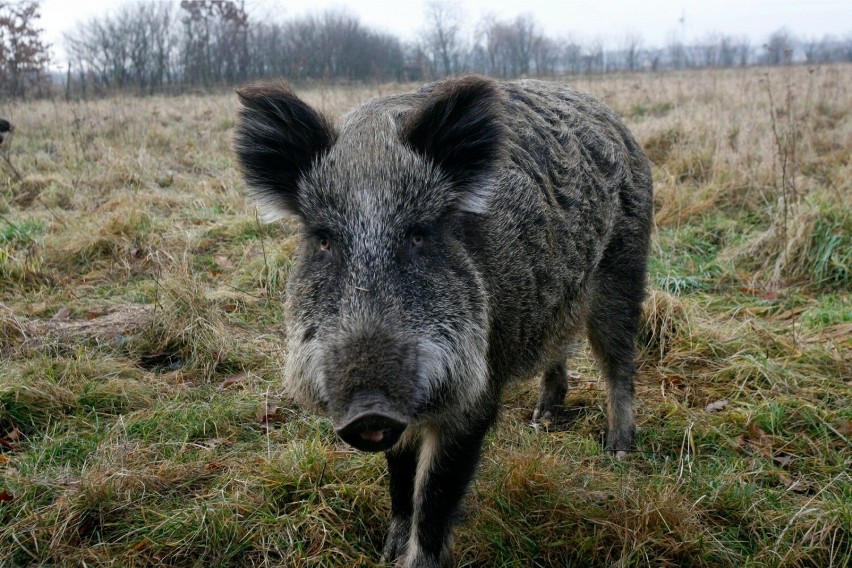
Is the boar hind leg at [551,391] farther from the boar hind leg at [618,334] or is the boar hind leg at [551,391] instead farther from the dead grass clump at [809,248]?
the dead grass clump at [809,248]

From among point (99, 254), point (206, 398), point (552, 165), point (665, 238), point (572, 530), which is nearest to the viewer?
point (572, 530)

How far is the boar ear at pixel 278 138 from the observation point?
2.77m

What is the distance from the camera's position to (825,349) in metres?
4.88

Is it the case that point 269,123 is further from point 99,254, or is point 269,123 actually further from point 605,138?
point 99,254

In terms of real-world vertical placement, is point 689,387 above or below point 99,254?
below

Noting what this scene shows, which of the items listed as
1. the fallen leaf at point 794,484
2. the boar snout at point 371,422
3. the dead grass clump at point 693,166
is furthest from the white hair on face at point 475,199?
the dead grass clump at point 693,166

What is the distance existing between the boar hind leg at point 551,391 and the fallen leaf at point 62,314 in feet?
11.9

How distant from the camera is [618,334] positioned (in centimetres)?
435

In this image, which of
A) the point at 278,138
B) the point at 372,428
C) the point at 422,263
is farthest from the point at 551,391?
the point at 372,428

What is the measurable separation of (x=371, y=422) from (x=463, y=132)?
129 centimetres

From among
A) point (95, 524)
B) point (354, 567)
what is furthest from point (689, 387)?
point (95, 524)

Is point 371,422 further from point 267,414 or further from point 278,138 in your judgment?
point 267,414

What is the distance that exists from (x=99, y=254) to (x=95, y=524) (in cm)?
418

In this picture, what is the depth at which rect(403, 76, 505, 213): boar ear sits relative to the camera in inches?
107
